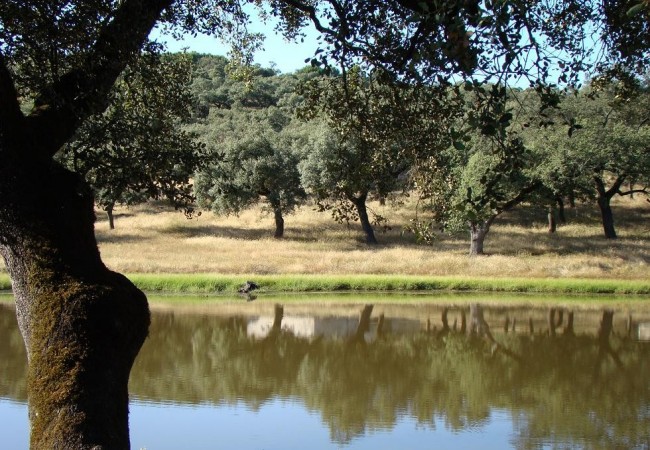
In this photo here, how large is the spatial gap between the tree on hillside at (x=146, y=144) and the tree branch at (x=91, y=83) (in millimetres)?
433

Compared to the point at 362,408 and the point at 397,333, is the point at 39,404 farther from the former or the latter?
the point at 397,333

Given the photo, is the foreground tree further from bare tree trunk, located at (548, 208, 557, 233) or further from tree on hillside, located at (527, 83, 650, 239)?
bare tree trunk, located at (548, 208, 557, 233)

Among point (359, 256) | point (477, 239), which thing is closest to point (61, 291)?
point (359, 256)

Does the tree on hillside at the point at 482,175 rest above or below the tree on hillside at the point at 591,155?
below

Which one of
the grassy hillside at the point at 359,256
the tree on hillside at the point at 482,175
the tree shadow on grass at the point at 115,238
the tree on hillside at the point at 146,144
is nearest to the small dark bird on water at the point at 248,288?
the grassy hillside at the point at 359,256

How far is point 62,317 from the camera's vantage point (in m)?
4.84

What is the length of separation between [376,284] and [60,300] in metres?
24.7

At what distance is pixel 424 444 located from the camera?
11.1m

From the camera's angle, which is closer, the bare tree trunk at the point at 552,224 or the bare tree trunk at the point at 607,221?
the bare tree trunk at the point at 607,221

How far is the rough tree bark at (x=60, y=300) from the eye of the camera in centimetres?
475

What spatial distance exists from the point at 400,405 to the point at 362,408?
2.43ft

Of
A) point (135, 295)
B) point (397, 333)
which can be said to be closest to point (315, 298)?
point (397, 333)

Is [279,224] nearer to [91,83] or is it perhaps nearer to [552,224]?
[552,224]

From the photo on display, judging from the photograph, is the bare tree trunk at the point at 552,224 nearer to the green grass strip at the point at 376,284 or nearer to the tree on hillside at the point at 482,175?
the green grass strip at the point at 376,284
